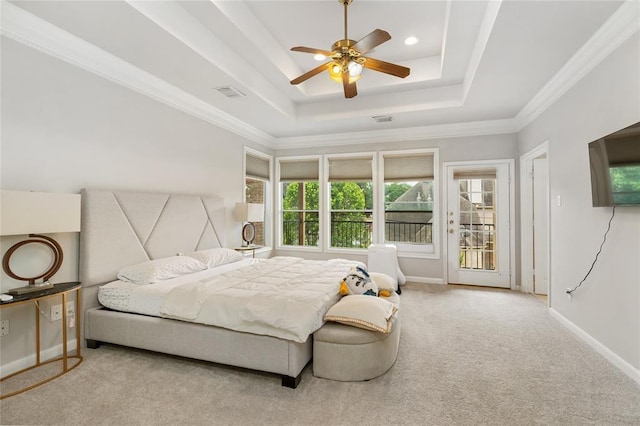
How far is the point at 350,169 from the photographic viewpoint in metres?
5.67

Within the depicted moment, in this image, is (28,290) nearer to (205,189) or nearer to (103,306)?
(103,306)

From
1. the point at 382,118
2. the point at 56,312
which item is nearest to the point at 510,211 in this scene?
the point at 382,118

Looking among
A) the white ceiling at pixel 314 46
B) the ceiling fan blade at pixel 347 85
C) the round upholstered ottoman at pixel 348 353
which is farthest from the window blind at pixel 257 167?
the round upholstered ottoman at pixel 348 353

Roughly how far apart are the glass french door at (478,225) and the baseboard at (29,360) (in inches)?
201

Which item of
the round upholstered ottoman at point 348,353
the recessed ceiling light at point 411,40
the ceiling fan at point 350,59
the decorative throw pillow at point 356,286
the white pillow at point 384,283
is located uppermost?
the recessed ceiling light at point 411,40

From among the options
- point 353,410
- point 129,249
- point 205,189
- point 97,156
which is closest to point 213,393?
point 353,410

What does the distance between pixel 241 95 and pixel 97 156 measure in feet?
5.63

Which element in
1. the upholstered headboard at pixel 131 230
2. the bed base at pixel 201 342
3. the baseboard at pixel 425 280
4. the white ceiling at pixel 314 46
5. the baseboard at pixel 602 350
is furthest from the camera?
the baseboard at pixel 425 280

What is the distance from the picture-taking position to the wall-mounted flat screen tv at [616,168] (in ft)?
6.85

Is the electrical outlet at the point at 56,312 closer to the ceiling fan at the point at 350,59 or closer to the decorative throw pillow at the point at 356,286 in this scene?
the decorative throw pillow at the point at 356,286

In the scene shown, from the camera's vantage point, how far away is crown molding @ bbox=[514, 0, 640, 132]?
2.14 meters

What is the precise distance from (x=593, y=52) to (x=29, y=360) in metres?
5.32

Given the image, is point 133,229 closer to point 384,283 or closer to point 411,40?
point 384,283

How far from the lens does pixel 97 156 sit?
9.30ft
